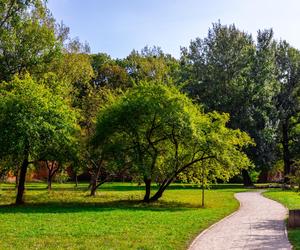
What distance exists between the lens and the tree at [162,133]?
90.8 feet

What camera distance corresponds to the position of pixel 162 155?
30109 mm

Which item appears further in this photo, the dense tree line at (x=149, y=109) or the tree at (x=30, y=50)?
the tree at (x=30, y=50)

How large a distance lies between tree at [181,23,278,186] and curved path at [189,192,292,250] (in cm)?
2682

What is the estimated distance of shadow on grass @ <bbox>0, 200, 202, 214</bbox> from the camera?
23484 millimetres

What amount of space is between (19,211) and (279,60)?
42.1m

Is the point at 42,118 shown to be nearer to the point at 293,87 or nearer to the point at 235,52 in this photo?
the point at 235,52

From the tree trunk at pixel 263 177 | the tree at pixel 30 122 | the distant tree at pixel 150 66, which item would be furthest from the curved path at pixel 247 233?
the tree trunk at pixel 263 177

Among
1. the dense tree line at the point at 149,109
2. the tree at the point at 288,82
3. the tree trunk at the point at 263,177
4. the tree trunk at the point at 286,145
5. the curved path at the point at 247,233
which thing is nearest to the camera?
the curved path at the point at 247,233

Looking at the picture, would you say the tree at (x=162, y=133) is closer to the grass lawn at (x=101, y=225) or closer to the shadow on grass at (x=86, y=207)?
the shadow on grass at (x=86, y=207)

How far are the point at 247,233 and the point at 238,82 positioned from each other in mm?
36989

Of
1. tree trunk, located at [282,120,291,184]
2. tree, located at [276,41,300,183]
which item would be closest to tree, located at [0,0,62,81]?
tree, located at [276,41,300,183]

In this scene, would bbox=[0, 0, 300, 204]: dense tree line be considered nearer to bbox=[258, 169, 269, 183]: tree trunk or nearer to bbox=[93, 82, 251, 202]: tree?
bbox=[93, 82, 251, 202]: tree

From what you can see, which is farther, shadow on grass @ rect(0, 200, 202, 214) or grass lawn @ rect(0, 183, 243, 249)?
shadow on grass @ rect(0, 200, 202, 214)

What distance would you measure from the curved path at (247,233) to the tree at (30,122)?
1083 centimetres
